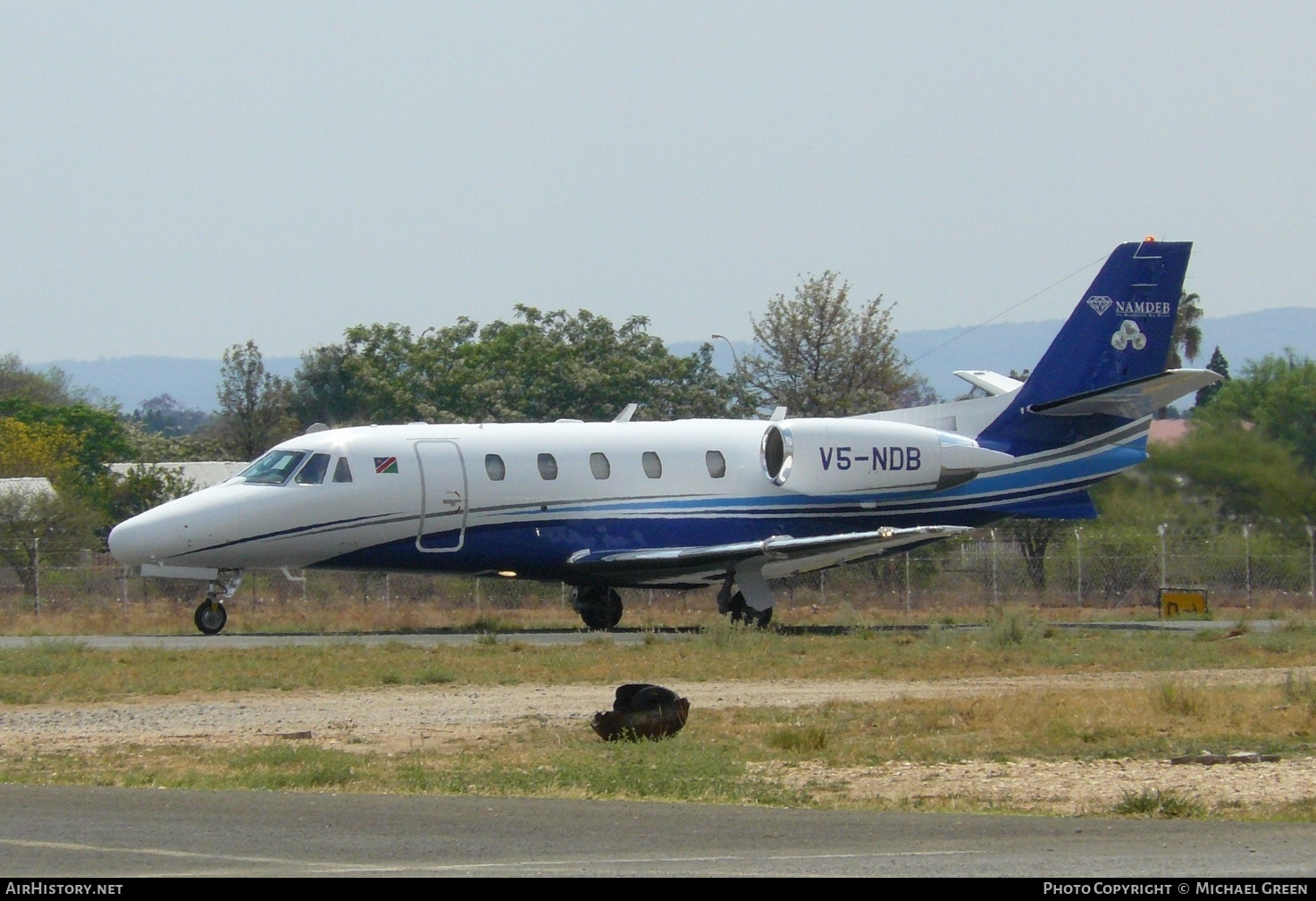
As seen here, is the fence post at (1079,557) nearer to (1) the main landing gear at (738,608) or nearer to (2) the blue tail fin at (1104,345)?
(2) the blue tail fin at (1104,345)

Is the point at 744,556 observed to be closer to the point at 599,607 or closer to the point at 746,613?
the point at 746,613

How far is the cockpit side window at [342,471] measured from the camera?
26703 mm

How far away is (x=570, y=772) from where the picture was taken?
13.0 metres

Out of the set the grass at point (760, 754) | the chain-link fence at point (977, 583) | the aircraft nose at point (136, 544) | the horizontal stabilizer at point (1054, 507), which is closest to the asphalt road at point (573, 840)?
the grass at point (760, 754)

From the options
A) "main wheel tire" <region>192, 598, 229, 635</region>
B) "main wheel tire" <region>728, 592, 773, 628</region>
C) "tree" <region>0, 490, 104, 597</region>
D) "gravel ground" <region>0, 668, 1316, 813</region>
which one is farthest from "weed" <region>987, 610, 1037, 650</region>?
"tree" <region>0, 490, 104, 597</region>

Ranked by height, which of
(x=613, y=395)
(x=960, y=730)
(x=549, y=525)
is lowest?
(x=960, y=730)

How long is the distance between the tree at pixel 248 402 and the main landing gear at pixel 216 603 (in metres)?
50.0

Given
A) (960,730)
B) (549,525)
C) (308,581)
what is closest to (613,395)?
(308,581)

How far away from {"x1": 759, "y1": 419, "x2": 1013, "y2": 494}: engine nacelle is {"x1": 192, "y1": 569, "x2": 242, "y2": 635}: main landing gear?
854 cm

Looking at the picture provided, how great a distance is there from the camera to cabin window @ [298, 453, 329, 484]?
2662 cm

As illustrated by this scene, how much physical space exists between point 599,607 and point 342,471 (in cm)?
515

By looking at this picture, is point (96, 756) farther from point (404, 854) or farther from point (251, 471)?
point (251, 471)

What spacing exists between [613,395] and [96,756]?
46908mm

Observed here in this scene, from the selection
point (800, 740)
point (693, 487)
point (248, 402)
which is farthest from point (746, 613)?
point (248, 402)
